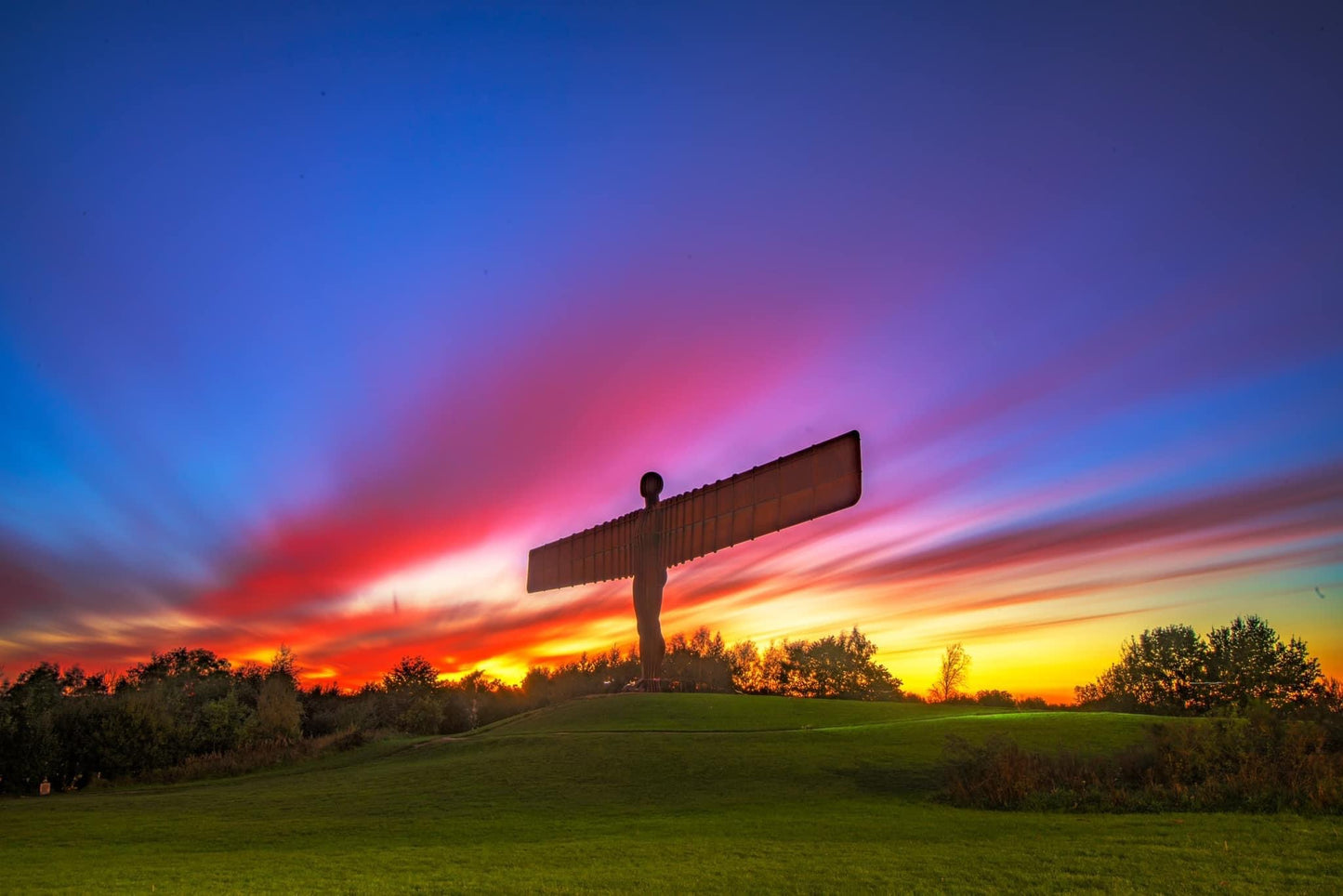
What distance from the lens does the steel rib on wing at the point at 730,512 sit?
95.0ft

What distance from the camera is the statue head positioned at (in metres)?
37.0

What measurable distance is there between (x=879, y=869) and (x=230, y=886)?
32.2 feet

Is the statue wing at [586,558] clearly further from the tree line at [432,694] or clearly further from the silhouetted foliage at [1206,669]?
the silhouetted foliage at [1206,669]

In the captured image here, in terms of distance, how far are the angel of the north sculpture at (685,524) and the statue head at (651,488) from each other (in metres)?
0.04

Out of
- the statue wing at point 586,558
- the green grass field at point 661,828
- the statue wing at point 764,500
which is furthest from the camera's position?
the statue wing at point 586,558

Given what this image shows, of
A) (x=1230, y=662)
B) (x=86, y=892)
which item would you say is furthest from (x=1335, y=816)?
(x=1230, y=662)

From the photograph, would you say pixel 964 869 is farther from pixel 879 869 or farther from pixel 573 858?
pixel 573 858

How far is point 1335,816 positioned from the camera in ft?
45.4

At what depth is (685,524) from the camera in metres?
35.0


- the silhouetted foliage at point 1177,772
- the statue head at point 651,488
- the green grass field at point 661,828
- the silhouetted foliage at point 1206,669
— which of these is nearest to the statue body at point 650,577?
the statue head at point 651,488

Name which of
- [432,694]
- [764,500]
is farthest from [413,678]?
[764,500]

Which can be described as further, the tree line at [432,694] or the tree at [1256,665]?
the tree at [1256,665]

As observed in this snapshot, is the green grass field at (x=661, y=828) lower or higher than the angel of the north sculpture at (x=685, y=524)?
lower

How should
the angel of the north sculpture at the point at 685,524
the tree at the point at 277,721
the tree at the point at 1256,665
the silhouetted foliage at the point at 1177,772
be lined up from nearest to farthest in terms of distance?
the silhouetted foliage at the point at 1177,772 < the angel of the north sculpture at the point at 685,524 < the tree at the point at 277,721 < the tree at the point at 1256,665
